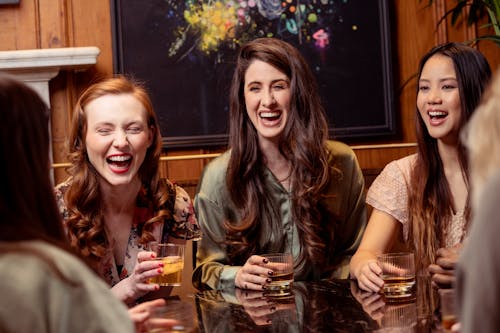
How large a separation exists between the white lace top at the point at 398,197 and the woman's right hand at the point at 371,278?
1.97ft

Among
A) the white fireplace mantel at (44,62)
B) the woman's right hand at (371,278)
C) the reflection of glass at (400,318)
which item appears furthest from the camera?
the white fireplace mantel at (44,62)

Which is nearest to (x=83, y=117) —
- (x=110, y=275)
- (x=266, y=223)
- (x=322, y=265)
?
(x=110, y=275)

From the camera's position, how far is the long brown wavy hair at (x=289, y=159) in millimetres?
3078

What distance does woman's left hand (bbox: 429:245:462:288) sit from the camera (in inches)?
91.2

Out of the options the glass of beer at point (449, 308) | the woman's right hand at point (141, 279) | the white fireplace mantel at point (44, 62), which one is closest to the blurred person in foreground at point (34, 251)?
the glass of beer at point (449, 308)

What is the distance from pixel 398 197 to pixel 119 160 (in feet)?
3.33

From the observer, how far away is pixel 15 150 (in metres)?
1.18

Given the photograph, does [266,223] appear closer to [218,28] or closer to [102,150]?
[102,150]

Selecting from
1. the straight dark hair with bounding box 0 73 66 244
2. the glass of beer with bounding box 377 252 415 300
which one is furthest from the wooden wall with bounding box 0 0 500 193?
the straight dark hair with bounding box 0 73 66 244

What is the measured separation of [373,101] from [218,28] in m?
0.88

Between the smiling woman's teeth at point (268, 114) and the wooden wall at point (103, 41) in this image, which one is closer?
the smiling woman's teeth at point (268, 114)

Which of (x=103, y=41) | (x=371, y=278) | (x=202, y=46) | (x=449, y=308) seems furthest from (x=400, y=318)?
(x=103, y=41)

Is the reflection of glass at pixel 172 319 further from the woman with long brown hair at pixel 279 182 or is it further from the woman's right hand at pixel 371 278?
the woman with long brown hair at pixel 279 182

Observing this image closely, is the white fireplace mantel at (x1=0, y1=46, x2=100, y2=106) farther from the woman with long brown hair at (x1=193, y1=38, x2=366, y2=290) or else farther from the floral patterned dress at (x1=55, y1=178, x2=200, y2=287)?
the floral patterned dress at (x1=55, y1=178, x2=200, y2=287)
